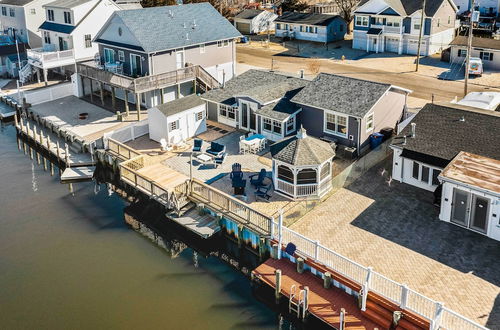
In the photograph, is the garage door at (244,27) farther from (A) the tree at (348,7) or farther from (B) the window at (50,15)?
(B) the window at (50,15)

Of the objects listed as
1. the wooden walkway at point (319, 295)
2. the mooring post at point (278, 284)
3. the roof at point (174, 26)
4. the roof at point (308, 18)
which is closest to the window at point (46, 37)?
the roof at point (174, 26)

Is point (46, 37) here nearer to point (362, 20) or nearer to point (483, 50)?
point (362, 20)

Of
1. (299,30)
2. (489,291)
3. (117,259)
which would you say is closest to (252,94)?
(117,259)

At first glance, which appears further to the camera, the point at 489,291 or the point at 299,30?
the point at 299,30

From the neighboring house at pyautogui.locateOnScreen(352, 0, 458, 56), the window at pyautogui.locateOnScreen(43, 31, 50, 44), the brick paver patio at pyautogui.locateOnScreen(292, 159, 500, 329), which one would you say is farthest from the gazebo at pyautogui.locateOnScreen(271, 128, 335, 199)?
the neighboring house at pyautogui.locateOnScreen(352, 0, 458, 56)

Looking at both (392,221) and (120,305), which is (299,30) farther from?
(120,305)
